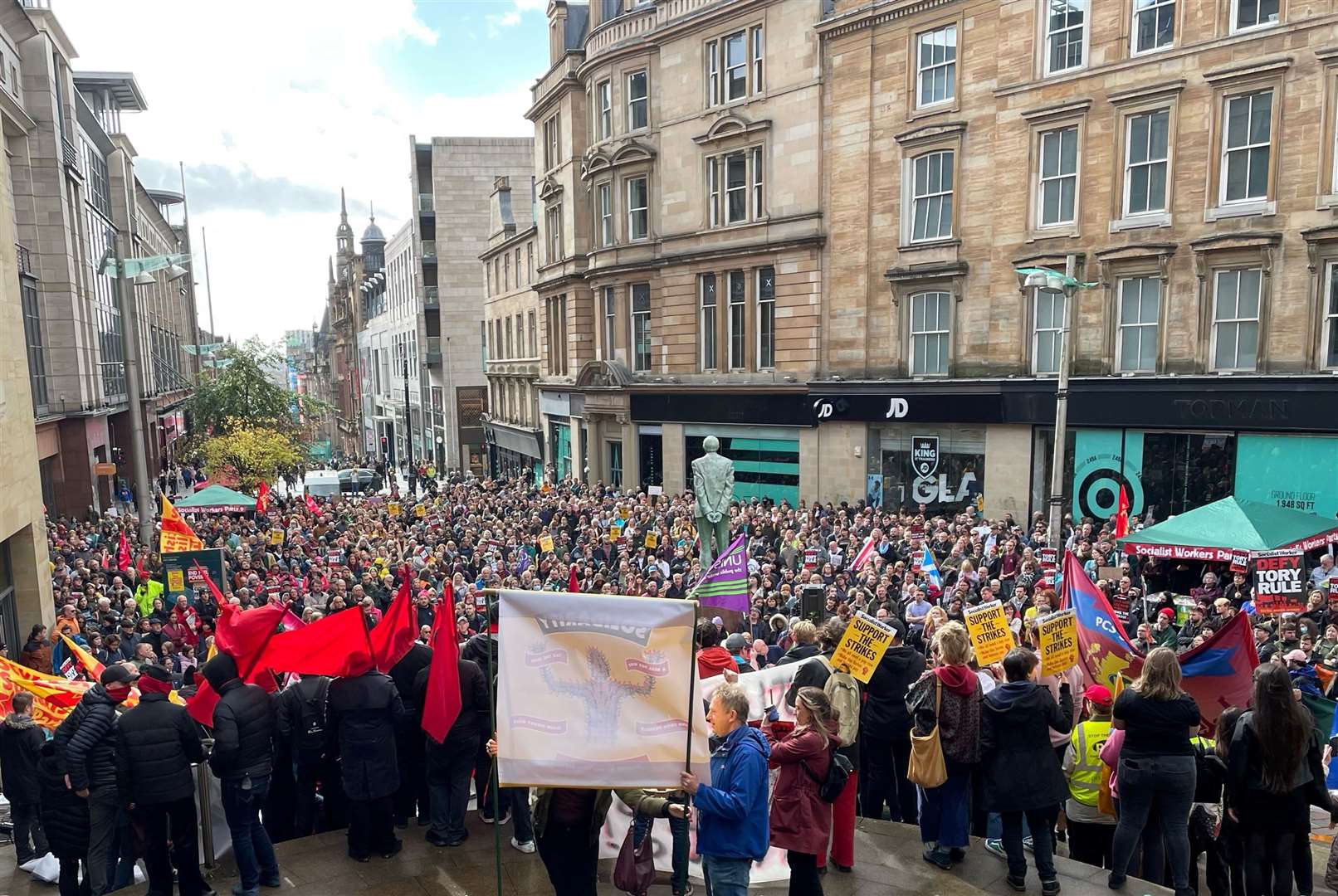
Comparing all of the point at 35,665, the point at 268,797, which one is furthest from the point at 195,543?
the point at 268,797

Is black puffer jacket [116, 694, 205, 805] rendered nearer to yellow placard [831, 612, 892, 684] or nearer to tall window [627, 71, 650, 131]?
yellow placard [831, 612, 892, 684]

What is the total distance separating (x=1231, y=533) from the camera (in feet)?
46.1

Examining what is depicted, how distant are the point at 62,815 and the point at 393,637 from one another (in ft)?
7.96

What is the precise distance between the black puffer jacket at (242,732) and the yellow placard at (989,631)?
18.8ft

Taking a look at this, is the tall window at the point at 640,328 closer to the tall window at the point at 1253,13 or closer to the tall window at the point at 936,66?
the tall window at the point at 936,66

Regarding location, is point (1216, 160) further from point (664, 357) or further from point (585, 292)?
point (585, 292)

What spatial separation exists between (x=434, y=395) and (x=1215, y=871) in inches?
2454

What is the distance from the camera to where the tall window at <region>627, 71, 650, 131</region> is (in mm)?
32250

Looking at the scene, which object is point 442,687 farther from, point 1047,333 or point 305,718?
point 1047,333

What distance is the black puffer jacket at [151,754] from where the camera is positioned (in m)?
5.90

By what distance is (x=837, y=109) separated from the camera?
27016 millimetres

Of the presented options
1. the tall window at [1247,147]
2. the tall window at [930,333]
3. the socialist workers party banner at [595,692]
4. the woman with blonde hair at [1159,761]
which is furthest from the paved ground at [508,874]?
the tall window at [930,333]

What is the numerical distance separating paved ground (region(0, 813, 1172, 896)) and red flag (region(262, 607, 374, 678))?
146cm

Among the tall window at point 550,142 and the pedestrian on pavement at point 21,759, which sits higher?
the tall window at point 550,142
